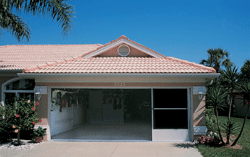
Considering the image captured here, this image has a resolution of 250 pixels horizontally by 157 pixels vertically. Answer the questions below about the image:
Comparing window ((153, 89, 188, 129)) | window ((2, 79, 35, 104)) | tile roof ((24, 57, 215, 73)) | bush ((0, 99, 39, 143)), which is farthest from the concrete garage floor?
tile roof ((24, 57, 215, 73))

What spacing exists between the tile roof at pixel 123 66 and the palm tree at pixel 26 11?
1692 millimetres

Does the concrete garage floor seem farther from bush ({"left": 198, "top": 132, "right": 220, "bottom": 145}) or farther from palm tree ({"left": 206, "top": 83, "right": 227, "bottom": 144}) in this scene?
palm tree ({"left": 206, "top": 83, "right": 227, "bottom": 144})

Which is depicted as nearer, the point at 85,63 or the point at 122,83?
the point at 122,83

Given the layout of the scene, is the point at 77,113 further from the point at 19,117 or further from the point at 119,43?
the point at 19,117

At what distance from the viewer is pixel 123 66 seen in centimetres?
1091

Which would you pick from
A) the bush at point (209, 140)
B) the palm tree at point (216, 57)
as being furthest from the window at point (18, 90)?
the palm tree at point (216, 57)

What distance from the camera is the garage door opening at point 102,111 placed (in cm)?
1323

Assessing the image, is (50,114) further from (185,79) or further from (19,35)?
(185,79)

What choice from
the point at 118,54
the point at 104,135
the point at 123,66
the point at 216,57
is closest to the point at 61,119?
the point at 104,135

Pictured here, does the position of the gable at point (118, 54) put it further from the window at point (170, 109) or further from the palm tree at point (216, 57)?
the palm tree at point (216, 57)

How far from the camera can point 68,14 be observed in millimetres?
10961

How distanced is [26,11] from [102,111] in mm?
9864

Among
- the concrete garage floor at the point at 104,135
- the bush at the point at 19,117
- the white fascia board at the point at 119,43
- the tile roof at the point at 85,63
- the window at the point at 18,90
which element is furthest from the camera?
the white fascia board at the point at 119,43

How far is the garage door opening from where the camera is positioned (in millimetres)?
13234
